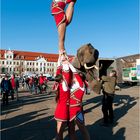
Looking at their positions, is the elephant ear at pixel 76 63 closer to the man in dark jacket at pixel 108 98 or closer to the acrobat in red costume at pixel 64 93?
the acrobat in red costume at pixel 64 93

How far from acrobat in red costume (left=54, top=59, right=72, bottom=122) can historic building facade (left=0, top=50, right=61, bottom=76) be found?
117 m

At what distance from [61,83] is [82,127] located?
641 millimetres

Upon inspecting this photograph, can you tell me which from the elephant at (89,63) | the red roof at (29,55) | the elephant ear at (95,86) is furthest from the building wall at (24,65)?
the elephant ear at (95,86)

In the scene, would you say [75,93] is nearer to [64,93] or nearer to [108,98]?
[64,93]

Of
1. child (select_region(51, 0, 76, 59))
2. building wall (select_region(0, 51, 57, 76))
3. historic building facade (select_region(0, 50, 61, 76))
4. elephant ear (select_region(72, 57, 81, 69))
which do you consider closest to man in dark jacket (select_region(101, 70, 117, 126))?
elephant ear (select_region(72, 57, 81, 69))

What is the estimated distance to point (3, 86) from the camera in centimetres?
1644

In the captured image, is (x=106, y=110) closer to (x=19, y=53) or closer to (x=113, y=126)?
(x=113, y=126)

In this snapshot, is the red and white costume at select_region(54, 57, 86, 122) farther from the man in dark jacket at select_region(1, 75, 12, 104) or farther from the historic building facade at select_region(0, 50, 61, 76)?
the historic building facade at select_region(0, 50, 61, 76)

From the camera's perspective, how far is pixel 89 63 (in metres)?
3.43

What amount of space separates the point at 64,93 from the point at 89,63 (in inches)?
20.0

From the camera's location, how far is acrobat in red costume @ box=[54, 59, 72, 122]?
142 inches

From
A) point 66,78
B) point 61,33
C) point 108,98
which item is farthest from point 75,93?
point 108,98

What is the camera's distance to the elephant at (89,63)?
3406 mm

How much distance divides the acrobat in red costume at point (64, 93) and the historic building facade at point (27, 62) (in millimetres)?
117497
